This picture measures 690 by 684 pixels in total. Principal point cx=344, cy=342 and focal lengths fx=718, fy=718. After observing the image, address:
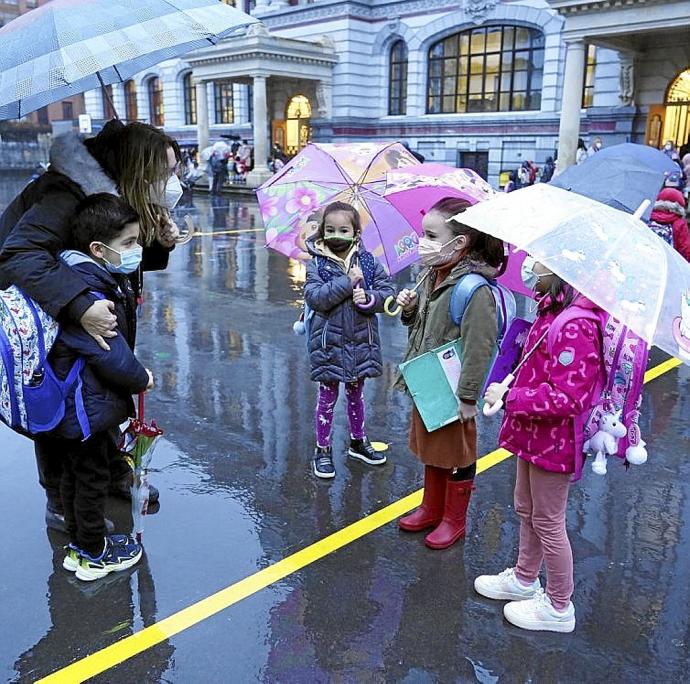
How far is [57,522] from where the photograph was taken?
3.76 meters

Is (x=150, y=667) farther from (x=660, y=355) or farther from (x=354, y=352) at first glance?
(x=660, y=355)

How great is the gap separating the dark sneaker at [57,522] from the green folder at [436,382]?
173cm

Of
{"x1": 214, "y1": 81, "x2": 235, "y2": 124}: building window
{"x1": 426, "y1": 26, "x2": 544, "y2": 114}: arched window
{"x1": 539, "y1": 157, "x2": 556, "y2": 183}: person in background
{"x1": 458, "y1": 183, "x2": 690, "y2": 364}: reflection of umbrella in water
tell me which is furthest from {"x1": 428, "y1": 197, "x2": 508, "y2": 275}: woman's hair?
{"x1": 214, "y1": 81, "x2": 235, "y2": 124}: building window

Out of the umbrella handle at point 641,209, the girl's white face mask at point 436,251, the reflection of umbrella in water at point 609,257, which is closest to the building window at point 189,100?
the girl's white face mask at point 436,251

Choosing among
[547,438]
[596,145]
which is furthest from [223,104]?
[547,438]

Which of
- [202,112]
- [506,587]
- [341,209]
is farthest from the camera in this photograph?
[202,112]

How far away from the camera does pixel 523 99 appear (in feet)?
87.7

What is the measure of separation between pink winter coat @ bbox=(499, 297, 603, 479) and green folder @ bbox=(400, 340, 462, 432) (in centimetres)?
48

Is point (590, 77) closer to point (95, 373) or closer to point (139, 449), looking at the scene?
point (139, 449)

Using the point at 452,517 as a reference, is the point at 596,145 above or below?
above

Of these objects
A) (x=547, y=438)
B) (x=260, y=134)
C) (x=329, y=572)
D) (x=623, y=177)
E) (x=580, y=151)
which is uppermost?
(x=260, y=134)

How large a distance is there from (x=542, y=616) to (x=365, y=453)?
1.81 m

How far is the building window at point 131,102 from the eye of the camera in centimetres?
4256

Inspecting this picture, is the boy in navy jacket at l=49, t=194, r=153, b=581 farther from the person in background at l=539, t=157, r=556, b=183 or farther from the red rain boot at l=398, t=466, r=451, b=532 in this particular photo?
the person in background at l=539, t=157, r=556, b=183
